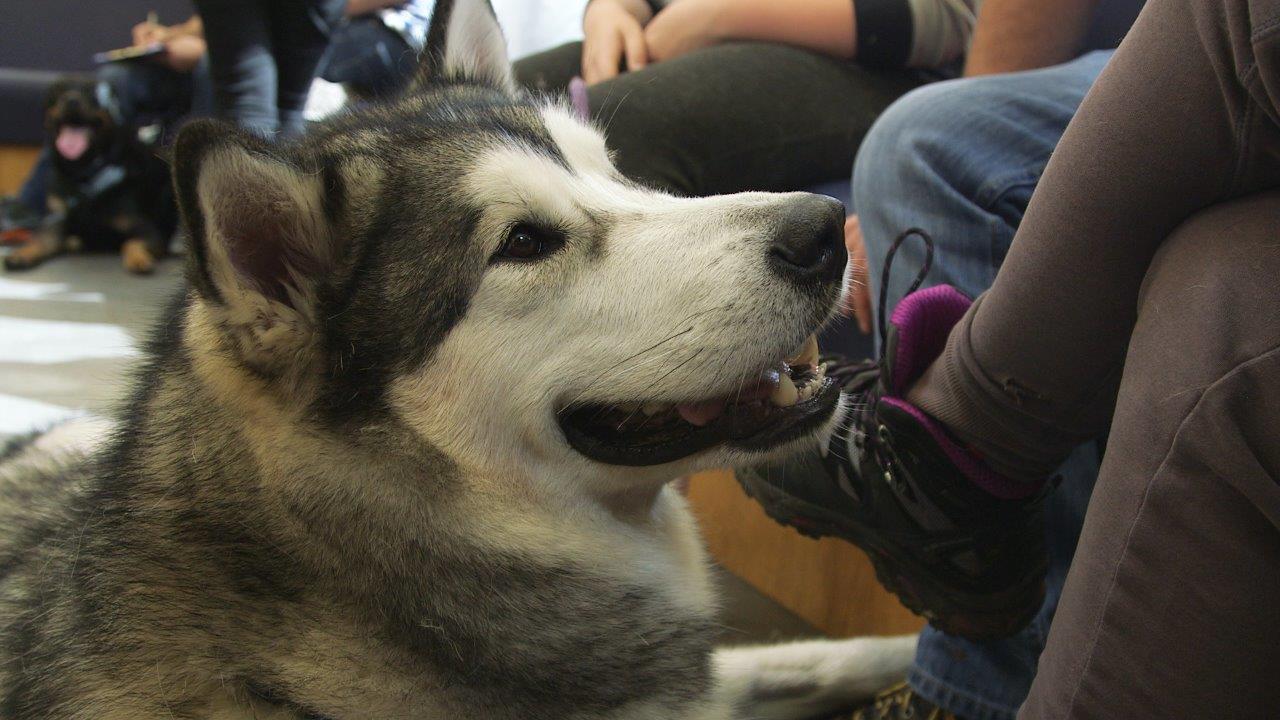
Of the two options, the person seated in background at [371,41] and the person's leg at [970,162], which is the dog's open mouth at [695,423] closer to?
the person's leg at [970,162]

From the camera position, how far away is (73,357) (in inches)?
153

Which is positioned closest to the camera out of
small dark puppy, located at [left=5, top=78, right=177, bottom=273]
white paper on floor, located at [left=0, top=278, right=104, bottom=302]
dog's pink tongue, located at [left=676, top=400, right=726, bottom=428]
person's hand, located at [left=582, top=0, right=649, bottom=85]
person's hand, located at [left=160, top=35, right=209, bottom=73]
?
dog's pink tongue, located at [left=676, top=400, right=726, bottom=428]

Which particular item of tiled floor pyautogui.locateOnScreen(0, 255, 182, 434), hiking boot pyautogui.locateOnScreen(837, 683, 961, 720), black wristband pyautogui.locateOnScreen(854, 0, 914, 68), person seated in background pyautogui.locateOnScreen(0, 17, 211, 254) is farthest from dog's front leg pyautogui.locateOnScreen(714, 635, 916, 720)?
person seated in background pyautogui.locateOnScreen(0, 17, 211, 254)

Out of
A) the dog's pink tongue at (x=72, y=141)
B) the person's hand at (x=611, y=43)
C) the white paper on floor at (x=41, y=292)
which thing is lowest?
→ the white paper on floor at (x=41, y=292)

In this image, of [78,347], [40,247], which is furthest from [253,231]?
[40,247]

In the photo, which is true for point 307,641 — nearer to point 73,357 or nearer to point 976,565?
point 976,565

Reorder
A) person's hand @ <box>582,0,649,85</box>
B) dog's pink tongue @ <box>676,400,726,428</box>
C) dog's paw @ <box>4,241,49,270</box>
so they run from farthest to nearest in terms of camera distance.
Answer: dog's paw @ <box>4,241,49,270</box> → person's hand @ <box>582,0,649,85</box> → dog's pink tongue @ <box>676,400,726,428</box>

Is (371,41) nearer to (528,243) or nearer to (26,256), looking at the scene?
(528,243)

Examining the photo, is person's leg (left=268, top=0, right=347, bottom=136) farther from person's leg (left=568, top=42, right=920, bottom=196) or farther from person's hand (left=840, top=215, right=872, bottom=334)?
person's hand (left=840, top=215, right=872, bottom=334)

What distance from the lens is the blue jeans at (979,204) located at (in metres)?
1.51

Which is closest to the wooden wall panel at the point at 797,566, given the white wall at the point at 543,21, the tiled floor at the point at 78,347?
the tiled floor at the point at 78,347

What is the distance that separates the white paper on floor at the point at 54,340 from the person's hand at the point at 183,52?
285 cm

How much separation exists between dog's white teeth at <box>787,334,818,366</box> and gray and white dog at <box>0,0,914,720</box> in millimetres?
14

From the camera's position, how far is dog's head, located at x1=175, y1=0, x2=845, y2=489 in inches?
44.9
